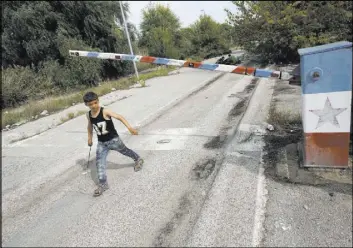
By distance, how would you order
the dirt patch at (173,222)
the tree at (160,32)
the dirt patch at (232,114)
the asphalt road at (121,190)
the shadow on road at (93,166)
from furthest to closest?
the tree at (160,32), the dirt patch at (232,114), the shadow on road at (93,166), the asphalt road at (121,190), the dirt patch at (173,222)

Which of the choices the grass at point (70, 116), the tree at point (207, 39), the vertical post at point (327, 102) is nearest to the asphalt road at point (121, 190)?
the vertical post at point (327, 102)

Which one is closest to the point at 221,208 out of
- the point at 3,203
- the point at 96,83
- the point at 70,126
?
the point at 3,203

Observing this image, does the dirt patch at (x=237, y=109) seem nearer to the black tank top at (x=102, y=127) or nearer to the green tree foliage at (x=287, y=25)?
the black tank top at (x=102, y=127)

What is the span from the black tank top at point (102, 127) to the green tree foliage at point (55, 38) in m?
14.5

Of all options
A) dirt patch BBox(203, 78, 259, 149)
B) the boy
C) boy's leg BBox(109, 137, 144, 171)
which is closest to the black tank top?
the boy

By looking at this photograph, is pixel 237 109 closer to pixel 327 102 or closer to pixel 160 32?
pixel 327 102

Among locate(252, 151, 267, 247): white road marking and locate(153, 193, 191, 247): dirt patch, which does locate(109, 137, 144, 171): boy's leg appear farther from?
locate(252, 151, 267, 247): white road marking

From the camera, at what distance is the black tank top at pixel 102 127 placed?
4645mm

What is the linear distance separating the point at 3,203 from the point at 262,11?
16.7 metres

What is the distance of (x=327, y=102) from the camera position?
392 cm

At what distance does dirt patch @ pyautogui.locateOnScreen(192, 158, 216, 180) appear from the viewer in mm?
4840

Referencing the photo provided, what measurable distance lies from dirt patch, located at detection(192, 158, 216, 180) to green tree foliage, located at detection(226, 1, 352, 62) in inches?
518

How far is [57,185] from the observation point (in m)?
5.25

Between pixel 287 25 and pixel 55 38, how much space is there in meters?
14.5
